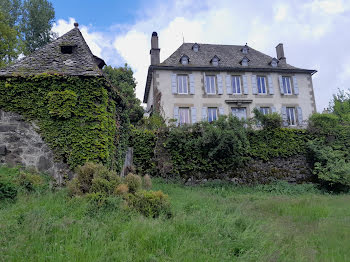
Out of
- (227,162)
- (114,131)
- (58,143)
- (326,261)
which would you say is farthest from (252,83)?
(326,261)

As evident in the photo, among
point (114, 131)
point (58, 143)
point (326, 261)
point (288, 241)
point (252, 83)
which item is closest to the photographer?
point (326, 261)

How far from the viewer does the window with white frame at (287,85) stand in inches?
890

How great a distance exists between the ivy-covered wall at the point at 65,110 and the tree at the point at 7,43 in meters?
9.12

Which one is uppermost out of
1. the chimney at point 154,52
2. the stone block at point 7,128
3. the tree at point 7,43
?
the chimney at point 154,52

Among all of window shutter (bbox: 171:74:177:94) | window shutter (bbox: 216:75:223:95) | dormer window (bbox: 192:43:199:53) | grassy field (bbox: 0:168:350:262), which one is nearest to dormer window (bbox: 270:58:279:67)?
window shutter (bbox: 216:75:223:95)

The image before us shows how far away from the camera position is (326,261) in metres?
4.71

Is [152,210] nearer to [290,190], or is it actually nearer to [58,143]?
[58,143]

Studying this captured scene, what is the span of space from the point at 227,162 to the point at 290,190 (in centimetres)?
312

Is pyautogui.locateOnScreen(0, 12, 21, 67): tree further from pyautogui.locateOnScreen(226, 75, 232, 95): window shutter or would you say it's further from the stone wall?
pyautogui.locateOnScreen(226, 75, 232, 95): window shutter

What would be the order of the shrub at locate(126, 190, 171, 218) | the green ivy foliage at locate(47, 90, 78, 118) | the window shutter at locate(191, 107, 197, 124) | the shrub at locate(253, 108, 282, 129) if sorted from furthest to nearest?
the window shutter at locate(191, 107, 197, 124) → the shrub at locate(253, 108, 282, 129) → the green ivy foliage at locate(47, 90, 78, 118) → the shrub at locate(126, 190, 171, 218)

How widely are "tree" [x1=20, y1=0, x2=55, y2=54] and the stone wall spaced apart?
16.8 meters

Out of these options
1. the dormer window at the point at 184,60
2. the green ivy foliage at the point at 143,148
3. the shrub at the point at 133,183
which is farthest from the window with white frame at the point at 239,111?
the shrub at the point at 133,183

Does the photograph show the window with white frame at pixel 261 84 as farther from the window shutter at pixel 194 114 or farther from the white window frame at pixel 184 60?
the white window frame at pixel 184 60

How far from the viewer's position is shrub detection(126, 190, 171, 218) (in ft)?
18.5
